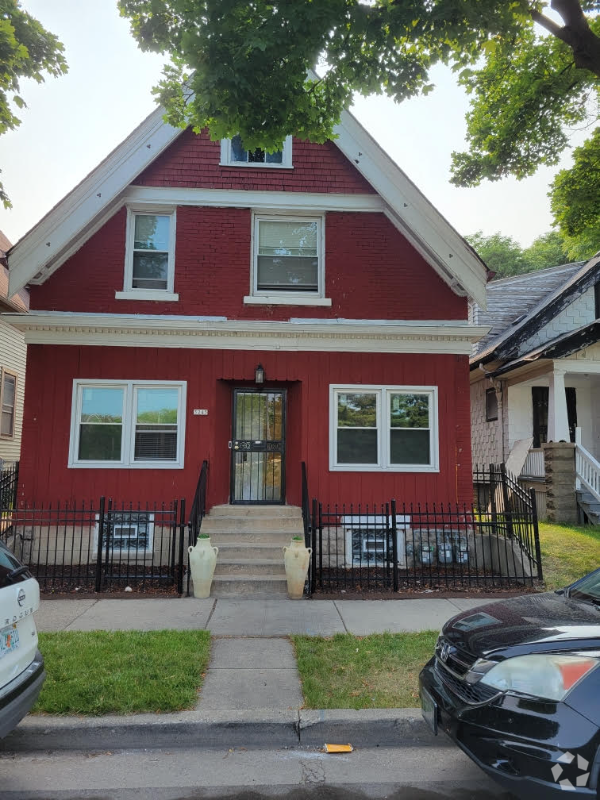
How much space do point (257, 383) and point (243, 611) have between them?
447cm

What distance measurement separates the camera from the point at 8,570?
143 inches

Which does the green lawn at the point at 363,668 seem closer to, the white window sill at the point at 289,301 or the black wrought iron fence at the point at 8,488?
the white window sill at the point at 289,301

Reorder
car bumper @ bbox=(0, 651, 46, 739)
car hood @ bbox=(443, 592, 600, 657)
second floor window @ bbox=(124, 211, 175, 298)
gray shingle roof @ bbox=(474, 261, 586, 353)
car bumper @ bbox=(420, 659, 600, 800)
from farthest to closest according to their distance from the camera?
gray shingle roof @ bbox=(474, 261, 586, 353), second floor window @ bbox=(124, 211, 175, 298), car bumper @ bbox=(0, 651, 46, 739), car hood @ bbox=(443, 592, 600, 657), car bumper @ bbox=(420, 659, 600, 800)

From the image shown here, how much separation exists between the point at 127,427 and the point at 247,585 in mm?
3889

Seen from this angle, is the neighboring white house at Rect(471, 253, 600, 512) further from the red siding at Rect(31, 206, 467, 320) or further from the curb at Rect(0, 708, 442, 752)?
the curb at Rect(0, 708, 442, 752)

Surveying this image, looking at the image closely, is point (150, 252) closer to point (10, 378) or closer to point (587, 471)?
point (10, 378)

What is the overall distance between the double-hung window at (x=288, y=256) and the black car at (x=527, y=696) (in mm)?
8166

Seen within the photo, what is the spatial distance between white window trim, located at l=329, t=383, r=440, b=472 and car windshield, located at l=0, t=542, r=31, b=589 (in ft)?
23.1

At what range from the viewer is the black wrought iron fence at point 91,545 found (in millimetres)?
8750

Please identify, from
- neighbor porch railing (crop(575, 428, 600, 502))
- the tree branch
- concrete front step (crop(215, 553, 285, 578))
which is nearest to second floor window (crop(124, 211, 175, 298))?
concrete front step (crop(215, 553, 285, 578))

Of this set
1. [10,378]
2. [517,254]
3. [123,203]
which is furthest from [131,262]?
[517,254]

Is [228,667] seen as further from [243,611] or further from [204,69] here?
[204,69]

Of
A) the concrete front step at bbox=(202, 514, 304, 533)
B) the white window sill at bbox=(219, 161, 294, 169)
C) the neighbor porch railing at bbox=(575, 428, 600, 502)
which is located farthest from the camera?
the neighbor porch railing at bbox=(575, 428, 600, 502)

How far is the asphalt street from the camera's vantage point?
3502 mm
